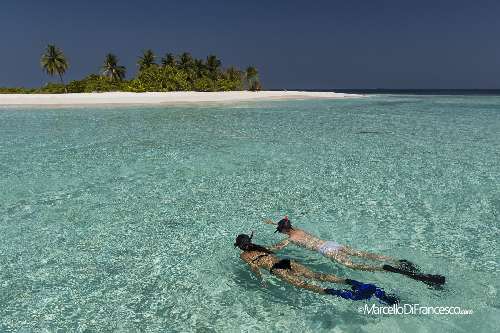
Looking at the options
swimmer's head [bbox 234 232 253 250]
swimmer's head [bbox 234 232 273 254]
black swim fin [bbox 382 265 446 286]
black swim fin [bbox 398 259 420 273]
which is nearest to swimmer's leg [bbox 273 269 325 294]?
swimmer's head [bbox 234 232 273 254]

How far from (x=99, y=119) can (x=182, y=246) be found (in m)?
27.4

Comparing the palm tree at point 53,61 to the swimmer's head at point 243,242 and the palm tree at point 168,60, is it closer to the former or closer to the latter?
the palm tree at point 168,60

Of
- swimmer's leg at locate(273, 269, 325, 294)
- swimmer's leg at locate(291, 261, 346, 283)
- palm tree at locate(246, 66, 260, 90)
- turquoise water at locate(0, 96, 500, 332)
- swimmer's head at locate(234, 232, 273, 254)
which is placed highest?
palm tree at locate(246, 66, 260, 90)

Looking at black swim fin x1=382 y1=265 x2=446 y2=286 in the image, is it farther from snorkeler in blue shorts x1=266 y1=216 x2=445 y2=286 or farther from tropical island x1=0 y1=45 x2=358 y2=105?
tropical island x1=0 y1=45 x2=358 y2=105

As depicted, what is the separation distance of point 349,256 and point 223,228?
2978 mm

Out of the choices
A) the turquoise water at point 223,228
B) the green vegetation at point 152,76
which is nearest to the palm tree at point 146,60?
the green vegetation at point 152,76

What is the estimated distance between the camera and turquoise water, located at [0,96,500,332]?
5.61 m

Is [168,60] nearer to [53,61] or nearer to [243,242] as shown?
[53,61]

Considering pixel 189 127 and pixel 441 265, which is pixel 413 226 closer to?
pixel 441 265

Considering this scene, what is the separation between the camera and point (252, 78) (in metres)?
84.9

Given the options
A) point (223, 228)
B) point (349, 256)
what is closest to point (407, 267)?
point (349, 256)

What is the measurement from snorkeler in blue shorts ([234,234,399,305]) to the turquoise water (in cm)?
19

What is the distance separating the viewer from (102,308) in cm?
579

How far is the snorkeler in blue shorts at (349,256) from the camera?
19.9 feet
